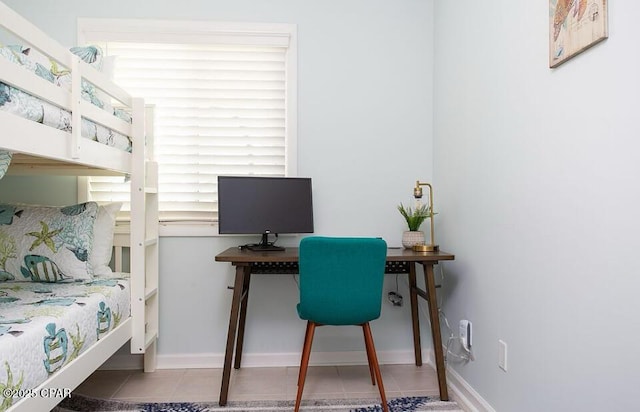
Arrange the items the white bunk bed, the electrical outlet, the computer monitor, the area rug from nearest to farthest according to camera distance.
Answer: the white bunk bed
the electrical outlet
the area rug
the computer monitor

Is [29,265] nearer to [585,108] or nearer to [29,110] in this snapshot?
[29,110]

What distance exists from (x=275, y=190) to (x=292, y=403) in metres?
1.12

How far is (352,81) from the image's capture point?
262 centimetres

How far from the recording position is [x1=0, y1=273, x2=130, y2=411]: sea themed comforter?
1.17m

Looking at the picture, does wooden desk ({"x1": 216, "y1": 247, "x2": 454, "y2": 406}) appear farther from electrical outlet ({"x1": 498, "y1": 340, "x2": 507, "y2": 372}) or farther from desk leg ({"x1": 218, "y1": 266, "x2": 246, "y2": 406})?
electrical outlet ({"x1": 498, "y1": 340, "x2": 507, "y2": 372})

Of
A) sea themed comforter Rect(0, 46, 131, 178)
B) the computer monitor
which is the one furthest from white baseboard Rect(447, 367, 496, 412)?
sea themed comforter Rect(0, 46, 131, 178)

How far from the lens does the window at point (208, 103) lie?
257 centimetres

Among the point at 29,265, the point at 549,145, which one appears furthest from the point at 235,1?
the point at 549,145

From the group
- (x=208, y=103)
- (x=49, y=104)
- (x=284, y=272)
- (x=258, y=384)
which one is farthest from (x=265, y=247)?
(x=49, y=104)

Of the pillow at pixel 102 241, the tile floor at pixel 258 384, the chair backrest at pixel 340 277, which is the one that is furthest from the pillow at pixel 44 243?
the chair backrest at pixel 340 277

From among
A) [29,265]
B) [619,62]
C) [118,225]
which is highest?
[619,62]

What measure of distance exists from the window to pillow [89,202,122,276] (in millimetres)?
369

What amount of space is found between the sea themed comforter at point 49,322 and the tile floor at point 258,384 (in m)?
0.48

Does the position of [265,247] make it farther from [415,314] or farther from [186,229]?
[415,314]
